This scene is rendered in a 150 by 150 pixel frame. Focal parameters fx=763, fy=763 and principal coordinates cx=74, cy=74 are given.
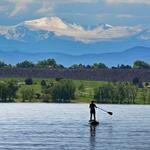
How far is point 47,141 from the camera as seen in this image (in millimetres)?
64188

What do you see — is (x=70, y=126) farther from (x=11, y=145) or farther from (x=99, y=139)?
(x=11, y=145)

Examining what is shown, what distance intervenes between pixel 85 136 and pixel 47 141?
651 centimetres

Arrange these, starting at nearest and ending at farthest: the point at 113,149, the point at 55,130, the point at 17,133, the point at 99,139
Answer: the point at 113,149 → the point at 99,139 → the point at 17,133 → the point at 55,130

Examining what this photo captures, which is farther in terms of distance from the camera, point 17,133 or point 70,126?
point 70,126

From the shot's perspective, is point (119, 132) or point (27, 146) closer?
point (27, 146)

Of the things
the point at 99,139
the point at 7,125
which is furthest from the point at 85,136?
the point at 7,125

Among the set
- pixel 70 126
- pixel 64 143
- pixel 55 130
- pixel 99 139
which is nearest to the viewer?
pixel 64 143

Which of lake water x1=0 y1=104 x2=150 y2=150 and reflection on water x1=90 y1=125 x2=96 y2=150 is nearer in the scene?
lake water x1=0 y1=104 x2=150 y2=150

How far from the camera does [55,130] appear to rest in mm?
78062

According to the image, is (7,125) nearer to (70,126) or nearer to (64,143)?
(70,126)

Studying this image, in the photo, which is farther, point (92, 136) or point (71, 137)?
point (92, 136)

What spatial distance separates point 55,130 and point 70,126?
777cm

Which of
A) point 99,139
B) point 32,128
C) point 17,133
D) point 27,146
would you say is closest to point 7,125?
point 32,128

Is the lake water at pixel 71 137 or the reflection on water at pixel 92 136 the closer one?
the lake water at pixel 71 137
